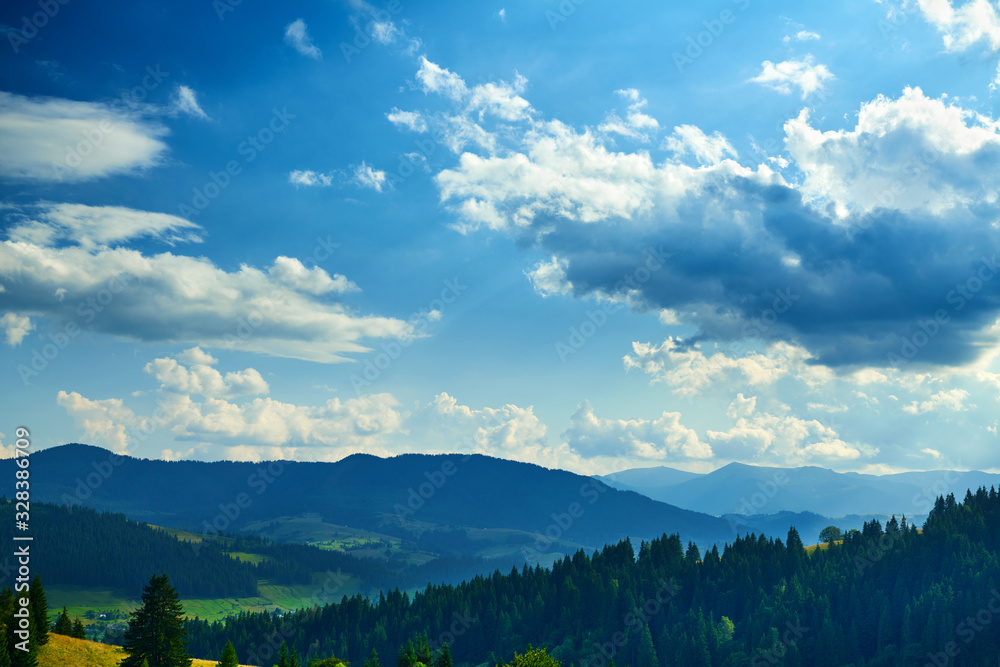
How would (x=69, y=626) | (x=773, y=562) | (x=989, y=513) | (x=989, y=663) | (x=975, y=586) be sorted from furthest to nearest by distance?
(x=773, y=562) < (x=989, y=513) < (x=975, y=586) < (x=989, y=663) < (x=69, y=626)

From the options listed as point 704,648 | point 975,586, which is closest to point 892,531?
point 975,586

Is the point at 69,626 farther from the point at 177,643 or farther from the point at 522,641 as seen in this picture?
the point at 522,641

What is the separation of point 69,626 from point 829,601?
493 feet

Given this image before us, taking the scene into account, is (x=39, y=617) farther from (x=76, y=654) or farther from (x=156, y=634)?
(x=156, y=634)

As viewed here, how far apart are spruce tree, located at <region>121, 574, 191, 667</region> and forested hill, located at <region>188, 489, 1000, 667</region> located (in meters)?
105

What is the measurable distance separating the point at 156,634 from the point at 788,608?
436 feet

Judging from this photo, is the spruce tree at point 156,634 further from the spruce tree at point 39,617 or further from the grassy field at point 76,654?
the spruce tree at point 39,617

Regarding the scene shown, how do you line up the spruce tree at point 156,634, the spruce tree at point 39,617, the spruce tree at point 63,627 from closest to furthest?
the spruce tree at point 156,634, the spruce tree at point 39,617, the spruce tree at point 63,627

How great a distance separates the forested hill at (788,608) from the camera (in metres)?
141

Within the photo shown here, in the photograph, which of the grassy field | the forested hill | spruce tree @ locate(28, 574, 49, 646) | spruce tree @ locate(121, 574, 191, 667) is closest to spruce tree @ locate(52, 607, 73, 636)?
the grassy field

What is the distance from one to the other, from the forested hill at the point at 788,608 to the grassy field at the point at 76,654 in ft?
346

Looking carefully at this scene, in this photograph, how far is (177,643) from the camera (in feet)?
267

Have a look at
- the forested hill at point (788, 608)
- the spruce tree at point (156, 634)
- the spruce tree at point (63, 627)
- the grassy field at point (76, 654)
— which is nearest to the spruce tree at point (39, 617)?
the grassy field at point (76, 654)

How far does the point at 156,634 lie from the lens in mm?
80688
